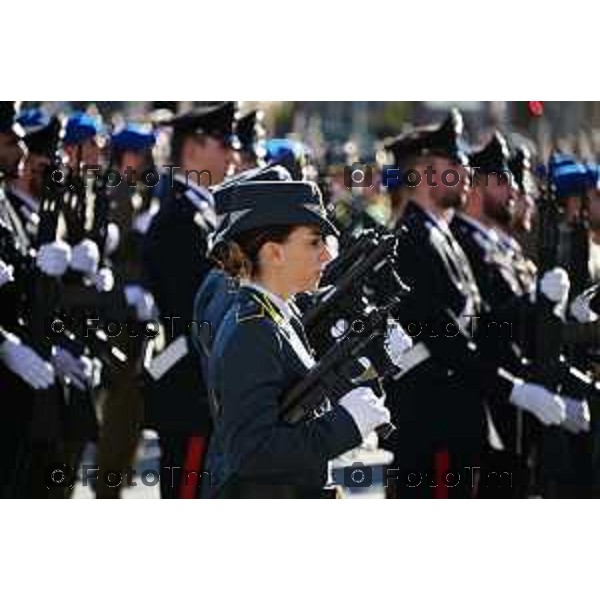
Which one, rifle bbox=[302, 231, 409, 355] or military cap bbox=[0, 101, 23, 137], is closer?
rifle bbox=[302, 231, 409, 355]

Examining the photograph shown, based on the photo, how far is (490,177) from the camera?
7020 millimetres

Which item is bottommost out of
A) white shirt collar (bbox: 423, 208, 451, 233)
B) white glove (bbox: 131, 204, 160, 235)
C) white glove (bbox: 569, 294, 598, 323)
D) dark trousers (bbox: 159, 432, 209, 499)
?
dark trousers (bbox: 159, 432, 209, 499)

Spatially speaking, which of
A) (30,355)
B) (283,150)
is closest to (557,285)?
(283,150)

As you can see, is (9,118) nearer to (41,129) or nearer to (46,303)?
(41,129)

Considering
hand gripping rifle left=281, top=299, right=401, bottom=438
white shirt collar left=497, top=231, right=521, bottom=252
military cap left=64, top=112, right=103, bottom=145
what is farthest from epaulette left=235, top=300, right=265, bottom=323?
white shirt collar left=497, top=231, right=521, bottom=252

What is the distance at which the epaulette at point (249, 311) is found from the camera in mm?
6242

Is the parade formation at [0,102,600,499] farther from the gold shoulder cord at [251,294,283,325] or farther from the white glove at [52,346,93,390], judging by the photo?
the gold shoulder cord at [251,294,283,325]

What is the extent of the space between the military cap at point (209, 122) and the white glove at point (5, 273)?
76cm

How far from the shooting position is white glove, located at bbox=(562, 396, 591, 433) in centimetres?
698

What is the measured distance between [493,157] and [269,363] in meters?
1.27

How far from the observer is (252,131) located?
689 cm

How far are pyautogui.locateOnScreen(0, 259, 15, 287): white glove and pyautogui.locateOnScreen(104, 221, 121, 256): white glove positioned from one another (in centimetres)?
34

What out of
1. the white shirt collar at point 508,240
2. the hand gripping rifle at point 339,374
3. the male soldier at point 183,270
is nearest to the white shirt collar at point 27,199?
the male soldier at point 183,270
